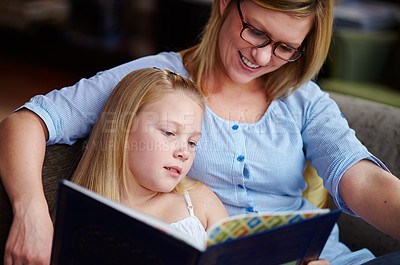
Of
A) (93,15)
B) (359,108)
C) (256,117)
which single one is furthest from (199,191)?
(93,15)

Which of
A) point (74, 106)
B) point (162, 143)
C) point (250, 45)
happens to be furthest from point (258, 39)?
point (74, 106)

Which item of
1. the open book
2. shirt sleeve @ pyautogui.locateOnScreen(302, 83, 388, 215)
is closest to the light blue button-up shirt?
shirt sleeve @ pyautogui.locateOnScreen(302, 83, 388, 215)

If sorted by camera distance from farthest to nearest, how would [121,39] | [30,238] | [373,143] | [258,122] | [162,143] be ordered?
[121,39]
[373,143]
[258,122]
[162,143]
[30,238]

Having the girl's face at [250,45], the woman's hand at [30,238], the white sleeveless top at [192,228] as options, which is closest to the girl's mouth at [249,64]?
the girl's face at [250,45]

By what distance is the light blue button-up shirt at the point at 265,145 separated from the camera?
1.26m

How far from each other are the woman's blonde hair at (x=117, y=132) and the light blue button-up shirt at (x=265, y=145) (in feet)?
0.24

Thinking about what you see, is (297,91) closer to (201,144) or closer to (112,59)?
(201,144)

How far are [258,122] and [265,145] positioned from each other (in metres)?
0.08

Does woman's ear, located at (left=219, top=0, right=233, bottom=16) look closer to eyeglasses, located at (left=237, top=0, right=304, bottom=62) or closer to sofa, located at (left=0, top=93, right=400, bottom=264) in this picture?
eyeglasses, located at (left=237, top=0, right=304, bottom=62)

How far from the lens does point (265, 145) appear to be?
1.38 metres

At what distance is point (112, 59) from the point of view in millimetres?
4598

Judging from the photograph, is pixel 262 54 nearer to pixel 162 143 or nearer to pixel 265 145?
pixel 265 145

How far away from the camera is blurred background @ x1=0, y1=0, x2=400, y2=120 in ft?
10.8

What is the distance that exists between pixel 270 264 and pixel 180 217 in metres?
0.35
